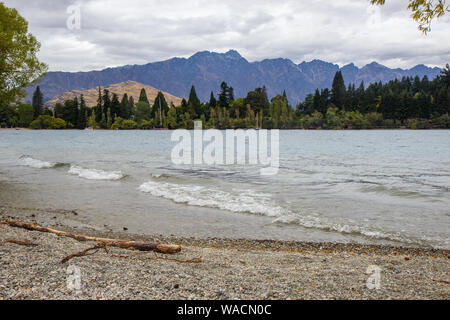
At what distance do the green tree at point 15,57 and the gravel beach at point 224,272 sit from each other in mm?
17607

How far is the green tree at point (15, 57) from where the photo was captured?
71.6ft

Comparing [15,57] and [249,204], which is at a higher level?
[15,57]

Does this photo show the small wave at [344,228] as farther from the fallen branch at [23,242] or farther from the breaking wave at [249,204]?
the fallen branch at [23,242]

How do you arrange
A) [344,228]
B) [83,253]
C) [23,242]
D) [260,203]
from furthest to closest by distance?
[260,203] → [344,228] → [23,242] → [83,253]

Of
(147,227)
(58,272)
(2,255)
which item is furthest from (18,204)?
(58,272)

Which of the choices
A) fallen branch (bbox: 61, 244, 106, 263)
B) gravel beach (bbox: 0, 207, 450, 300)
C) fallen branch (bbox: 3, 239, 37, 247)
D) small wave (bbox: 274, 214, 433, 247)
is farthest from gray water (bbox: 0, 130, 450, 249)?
fallen branch (bbox: 3, 239, 37, 247)

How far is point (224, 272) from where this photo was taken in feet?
20.1

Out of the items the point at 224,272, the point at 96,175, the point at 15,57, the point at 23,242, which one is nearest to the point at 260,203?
the point at 224,272

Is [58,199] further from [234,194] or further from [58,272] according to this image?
[58,272]

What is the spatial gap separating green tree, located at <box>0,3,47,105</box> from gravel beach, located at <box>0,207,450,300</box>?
1761 centimetres

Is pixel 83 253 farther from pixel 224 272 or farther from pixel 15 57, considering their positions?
pixel 15 57

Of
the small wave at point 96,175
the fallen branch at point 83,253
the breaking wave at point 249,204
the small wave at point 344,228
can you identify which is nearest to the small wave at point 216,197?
the breaking wave at point 249,204

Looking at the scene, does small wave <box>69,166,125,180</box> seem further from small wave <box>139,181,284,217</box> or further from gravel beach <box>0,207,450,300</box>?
gravel beach <box>0,207,450,300</box>

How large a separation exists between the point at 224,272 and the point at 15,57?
75.8ft
